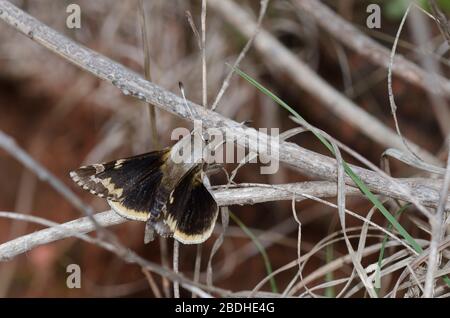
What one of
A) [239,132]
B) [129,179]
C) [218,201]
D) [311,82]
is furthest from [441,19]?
[311,82]

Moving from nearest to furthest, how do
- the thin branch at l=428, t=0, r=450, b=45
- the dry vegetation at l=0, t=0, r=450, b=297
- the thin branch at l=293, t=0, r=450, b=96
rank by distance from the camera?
the thin branch at l=428, t=0, r=450, b=45
the thin branch at l=293, t=0, r=450, b=96
the dry vegetation at l=0, t=0, r=450, b=297

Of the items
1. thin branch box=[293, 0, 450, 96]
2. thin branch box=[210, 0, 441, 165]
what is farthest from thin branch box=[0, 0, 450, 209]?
thin branch box=[210, 0, 441, 165]

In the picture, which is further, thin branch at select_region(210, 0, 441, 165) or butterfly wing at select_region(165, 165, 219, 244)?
thin branch at select_region(210, 0, 441, 165)

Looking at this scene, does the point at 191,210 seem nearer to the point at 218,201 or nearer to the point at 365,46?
the point at 218,201

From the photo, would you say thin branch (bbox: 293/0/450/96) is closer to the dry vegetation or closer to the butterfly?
the dry vegetation

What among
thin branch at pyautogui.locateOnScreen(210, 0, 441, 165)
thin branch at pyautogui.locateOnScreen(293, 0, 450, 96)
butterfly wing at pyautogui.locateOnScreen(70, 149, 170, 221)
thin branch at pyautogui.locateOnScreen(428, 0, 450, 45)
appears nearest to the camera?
thin branch at pyautogui.locateOnScreen(428, 0, 450, 45)

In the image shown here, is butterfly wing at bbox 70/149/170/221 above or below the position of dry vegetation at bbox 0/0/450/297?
below
